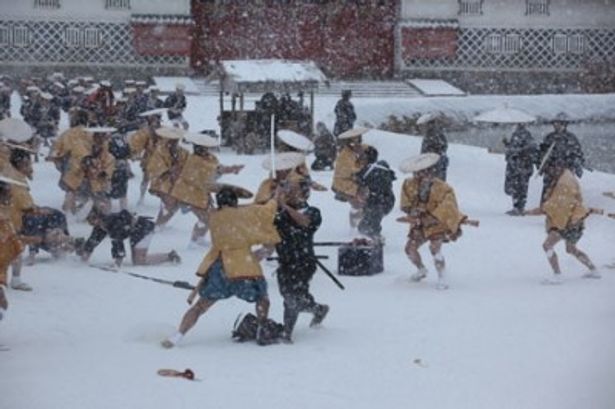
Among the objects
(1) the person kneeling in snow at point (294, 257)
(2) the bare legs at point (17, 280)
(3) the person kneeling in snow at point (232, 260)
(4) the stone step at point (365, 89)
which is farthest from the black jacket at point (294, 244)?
(4) the stone step at point (365, 89)

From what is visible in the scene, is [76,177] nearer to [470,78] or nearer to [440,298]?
[440,298]

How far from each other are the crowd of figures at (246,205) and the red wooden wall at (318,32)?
17.4 metres

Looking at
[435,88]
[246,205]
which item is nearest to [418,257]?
[246,205]

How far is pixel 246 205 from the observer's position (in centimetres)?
870

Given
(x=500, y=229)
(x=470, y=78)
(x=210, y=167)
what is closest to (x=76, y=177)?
(x=210, y=167)

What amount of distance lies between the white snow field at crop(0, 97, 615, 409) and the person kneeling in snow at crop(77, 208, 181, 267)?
0.15 meters

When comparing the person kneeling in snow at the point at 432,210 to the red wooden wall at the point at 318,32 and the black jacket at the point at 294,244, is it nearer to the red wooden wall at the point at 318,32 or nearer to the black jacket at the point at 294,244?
the black jacket at the point at 294,244

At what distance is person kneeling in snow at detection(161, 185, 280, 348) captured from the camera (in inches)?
331

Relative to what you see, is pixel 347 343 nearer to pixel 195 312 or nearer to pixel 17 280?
pixel 195 312

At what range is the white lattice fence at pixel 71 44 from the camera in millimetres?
32844

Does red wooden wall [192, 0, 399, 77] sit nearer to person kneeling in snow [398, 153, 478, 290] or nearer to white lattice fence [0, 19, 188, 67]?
white lattice fence [0, 19, 188, 67]

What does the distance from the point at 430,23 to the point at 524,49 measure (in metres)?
2.90

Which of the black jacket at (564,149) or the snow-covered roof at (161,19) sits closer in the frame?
the black jacket at (564,149)

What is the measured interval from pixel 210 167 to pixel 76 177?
1.82 metres
